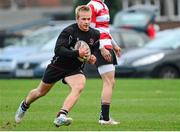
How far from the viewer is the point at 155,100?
18000 mm

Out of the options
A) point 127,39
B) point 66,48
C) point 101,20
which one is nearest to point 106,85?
point 101,20

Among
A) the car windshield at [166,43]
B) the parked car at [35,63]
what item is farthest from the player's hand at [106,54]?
the parked car at [35,63]

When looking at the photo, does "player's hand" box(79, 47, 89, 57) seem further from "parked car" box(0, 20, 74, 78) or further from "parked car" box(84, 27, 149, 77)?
"parked car" box(84, 27, 149, 77)

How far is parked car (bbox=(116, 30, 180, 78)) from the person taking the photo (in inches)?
1001

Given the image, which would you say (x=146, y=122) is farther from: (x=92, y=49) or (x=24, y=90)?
(x=24, y=90)

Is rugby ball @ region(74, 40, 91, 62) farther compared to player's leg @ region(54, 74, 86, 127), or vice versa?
rugby ball @ region(74, 40, 91, 62)

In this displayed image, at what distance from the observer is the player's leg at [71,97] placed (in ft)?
41.2

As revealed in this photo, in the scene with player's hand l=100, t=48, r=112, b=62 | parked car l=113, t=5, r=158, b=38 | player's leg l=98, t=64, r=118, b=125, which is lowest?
parked car l=113, t=5, r=158, b=38

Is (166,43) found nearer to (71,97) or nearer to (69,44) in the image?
(69,44)

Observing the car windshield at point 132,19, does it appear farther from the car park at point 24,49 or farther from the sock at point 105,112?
the sock at point 105,112

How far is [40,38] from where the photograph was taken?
28781 mm

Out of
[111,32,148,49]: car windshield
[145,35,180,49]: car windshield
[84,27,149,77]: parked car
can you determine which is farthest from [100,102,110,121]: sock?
[111,32,148,49]: car windshield

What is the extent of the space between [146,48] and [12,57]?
428 centimetres

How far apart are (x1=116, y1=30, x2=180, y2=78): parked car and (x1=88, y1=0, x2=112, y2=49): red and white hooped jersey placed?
11537 mm
